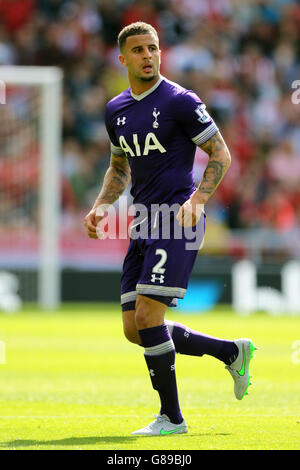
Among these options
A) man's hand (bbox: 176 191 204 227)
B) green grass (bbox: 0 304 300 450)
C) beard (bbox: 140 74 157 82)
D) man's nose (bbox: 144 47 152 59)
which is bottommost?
green grass (bbox: 0 304 300 450)

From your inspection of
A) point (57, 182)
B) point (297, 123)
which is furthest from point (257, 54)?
point (57, 182)

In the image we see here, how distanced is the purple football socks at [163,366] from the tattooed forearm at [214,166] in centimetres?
86

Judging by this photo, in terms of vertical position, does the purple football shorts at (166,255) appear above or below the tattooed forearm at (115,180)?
below

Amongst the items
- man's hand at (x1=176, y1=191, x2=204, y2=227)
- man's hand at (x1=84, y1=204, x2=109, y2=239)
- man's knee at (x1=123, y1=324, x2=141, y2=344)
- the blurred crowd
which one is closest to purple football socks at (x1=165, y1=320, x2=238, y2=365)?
man's knee at (x1=123, y1=324, x2=141, y2=344)

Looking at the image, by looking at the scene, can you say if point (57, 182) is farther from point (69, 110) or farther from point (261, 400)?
point (261, 400)

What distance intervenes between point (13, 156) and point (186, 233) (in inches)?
490

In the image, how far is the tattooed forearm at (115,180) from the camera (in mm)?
6801

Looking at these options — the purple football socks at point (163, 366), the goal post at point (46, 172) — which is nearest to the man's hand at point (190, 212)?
the purple football socks at point (163, 366)

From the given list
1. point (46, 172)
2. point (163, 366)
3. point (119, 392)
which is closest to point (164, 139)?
point (163, 366)

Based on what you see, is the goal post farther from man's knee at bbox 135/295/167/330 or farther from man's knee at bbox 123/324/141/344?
man's knee at bbox 135/295/167/330

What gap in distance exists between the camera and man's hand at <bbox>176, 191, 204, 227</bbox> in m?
5.82

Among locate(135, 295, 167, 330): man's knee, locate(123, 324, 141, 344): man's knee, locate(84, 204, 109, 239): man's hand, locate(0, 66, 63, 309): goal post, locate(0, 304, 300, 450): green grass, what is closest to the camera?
locate(0, 304, 300, 450): green grass

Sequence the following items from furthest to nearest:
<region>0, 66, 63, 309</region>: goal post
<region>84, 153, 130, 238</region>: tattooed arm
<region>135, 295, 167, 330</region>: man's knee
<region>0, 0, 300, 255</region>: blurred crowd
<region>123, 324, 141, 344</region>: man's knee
A: 1. <region>0, 0, 300, 255</region>: blurred crowd
2. <region>0, 66, 63, 309</region>: goal post
3. <region>84, 153, 130, 238</region>: tattooed arm
4. <region>123, 324, 141, 344</region>: man's knee
5. <region>135, 295, 167, 330</region>: man's knee

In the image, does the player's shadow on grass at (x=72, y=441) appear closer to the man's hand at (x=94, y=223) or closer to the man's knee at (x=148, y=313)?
the man's knee at (x=148, y=313)
